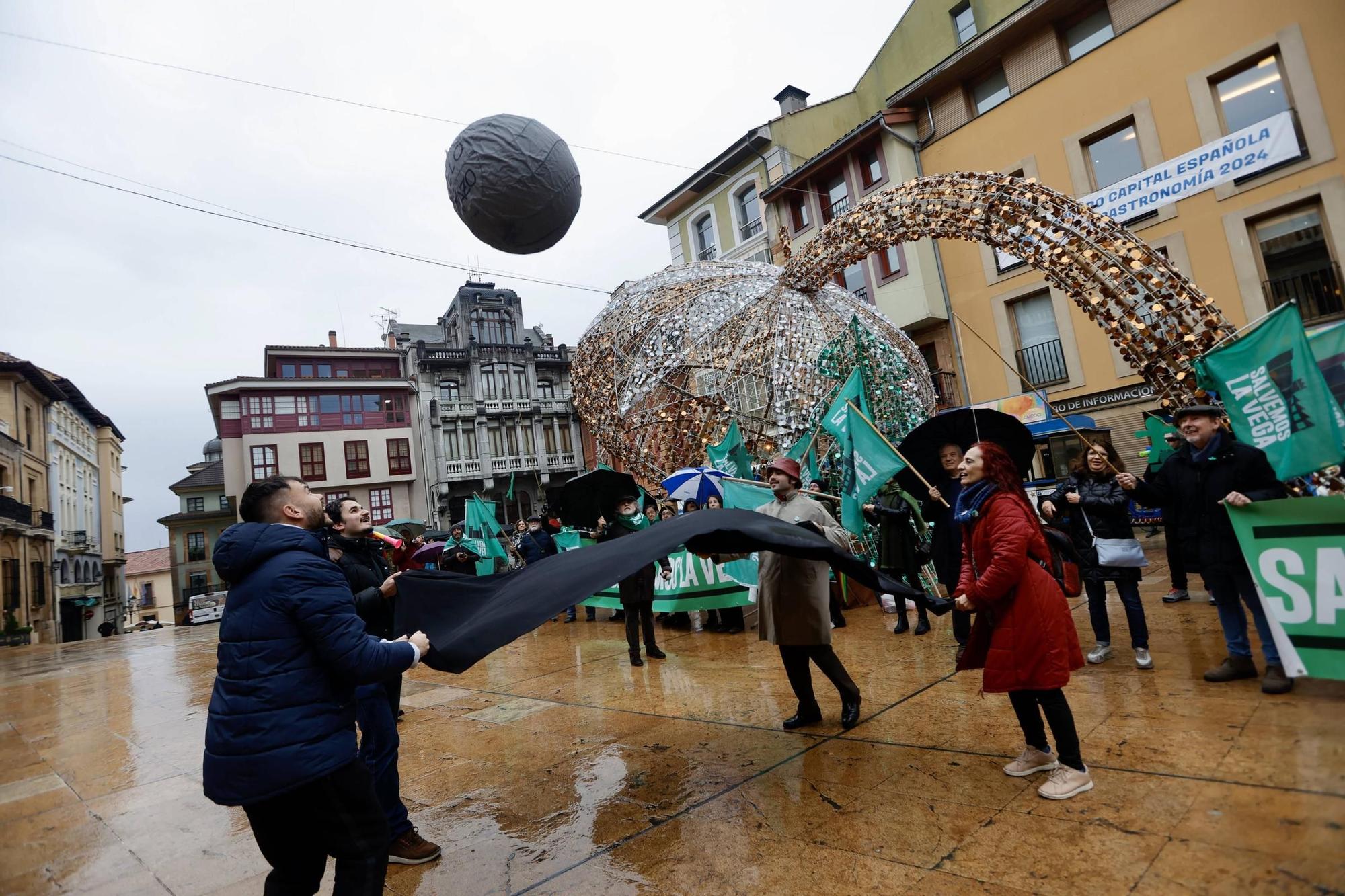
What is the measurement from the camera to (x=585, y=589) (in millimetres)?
Result: 3008

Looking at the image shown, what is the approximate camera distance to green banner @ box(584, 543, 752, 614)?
7.85 m

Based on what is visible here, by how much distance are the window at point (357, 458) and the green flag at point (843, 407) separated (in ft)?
117

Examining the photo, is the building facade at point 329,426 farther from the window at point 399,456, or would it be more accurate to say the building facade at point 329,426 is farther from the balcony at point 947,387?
the balcony at point 947,387

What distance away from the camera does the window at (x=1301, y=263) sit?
12758 mm

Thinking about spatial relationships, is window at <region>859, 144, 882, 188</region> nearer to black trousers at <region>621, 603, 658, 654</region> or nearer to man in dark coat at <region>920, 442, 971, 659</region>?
man in dark coat at <region>920, 442, 971, 659</region>

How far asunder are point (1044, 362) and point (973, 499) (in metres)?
15.3

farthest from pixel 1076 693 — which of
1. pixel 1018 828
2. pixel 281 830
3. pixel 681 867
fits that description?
pixel 281 830

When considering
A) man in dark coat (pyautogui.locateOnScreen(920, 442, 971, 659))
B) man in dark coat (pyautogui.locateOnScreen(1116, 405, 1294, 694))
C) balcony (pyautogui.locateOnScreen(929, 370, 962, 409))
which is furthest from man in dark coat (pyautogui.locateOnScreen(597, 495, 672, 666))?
balcony (pyautogui.locateOnScreen(929, 370, 962, 409))

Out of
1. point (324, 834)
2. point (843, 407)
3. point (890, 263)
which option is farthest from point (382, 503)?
point (324, 834)

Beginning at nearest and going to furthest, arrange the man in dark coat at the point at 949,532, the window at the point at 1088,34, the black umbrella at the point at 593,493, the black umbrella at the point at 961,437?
the black umbrella at the point at 961,437
the man in dark coat at the point at 949,532
the black umbrella at the point at 593,493
the window at the point at 1088,34

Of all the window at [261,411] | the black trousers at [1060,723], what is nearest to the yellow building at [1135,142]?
the black trousers at [1060,723]

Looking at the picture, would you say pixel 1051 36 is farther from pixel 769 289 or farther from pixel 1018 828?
pixel 1018 828

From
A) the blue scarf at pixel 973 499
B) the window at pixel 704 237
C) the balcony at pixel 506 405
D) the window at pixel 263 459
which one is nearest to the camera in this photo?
the blue scarf at pixel 973 499

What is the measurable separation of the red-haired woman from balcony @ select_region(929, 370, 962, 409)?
632 inches
